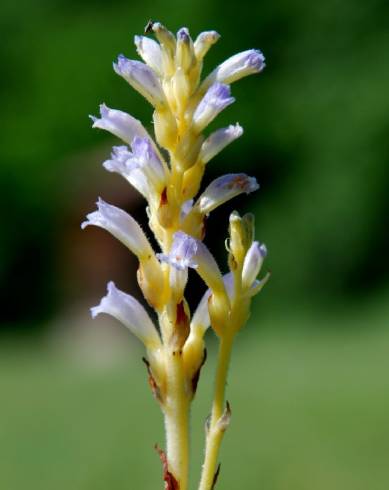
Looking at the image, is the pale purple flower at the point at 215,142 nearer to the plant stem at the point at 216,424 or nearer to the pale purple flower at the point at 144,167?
the pale purple flower at the point at 144,167

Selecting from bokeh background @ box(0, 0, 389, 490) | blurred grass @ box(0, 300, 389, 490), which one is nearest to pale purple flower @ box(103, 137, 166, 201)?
blurred grass @ box(0, 300, 389, 490)

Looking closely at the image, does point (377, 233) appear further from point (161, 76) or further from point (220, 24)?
point (161, 76)

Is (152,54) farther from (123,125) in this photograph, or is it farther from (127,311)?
(127,311)

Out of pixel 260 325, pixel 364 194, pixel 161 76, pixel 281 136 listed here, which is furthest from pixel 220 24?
pixel 161 76

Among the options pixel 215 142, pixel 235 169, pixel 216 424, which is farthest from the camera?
pixel 235 169

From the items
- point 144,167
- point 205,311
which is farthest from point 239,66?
point 205,311

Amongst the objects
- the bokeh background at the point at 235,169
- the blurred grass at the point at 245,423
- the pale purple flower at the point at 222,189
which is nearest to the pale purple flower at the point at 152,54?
the pale purple flower at the point at 222,189
